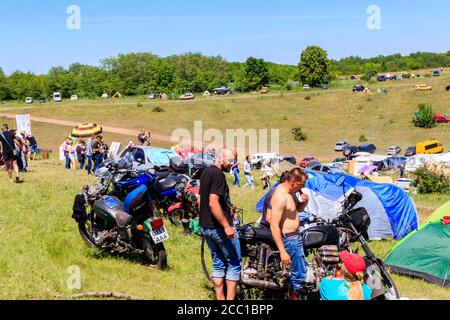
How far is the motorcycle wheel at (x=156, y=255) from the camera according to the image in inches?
283

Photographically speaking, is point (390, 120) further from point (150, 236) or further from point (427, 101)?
point (150, 236)

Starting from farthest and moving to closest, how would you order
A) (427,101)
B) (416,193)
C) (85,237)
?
(427,101) → (416,193) → (85,237)

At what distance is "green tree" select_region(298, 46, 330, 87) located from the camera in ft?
287

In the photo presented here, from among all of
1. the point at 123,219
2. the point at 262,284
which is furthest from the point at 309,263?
the point at 123,219

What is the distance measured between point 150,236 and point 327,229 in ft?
8.19

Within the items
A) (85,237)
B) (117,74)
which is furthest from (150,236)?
(117,74)

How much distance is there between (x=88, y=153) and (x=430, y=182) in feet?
46.4

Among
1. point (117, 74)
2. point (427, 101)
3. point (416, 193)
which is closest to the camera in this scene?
point (416, 193)

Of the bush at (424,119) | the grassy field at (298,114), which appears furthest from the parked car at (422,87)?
the bush at (424,119)

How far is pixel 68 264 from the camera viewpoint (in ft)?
24.0

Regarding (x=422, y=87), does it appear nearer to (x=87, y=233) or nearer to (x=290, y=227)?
(x=87, y=233)

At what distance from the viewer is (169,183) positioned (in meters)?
10.3

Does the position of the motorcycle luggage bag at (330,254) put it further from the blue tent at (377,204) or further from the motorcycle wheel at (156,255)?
the blue tent at (377,204)

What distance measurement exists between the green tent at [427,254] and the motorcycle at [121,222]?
4278 mm
